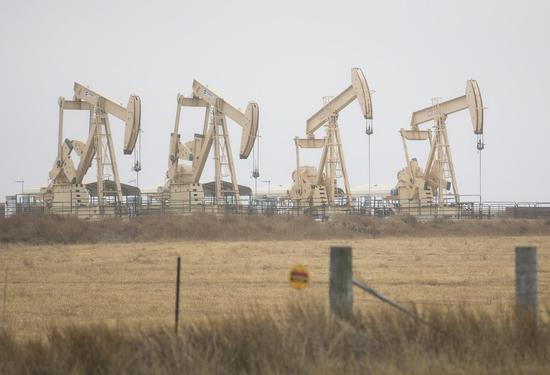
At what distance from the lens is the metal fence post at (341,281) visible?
6.51 m

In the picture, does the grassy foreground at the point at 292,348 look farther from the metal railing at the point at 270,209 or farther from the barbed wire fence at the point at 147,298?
the metal railing at the point at 270,209

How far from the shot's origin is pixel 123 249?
24703mm

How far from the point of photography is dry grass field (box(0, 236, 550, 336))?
34.6 feet

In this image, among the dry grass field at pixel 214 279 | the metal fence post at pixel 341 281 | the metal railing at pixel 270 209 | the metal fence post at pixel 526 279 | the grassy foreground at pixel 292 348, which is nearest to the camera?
the metal fence post at pixel 341 281

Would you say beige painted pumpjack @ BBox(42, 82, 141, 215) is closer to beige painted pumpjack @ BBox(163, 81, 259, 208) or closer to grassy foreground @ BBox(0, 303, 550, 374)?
beige painted pumpjack @ BBox(163, 81, 259, 208)

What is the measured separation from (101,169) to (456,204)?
709 inches

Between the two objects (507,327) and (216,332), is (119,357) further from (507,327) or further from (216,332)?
(507,327)

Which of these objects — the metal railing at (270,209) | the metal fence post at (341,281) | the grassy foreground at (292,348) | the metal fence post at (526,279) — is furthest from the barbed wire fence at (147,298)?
the metal railing at (270,209)

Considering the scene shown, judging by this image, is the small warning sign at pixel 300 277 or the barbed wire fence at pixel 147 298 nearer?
the small warning sign at pixel 300 277

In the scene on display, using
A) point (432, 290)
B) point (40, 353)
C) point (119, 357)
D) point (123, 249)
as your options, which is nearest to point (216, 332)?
point (119, 357)

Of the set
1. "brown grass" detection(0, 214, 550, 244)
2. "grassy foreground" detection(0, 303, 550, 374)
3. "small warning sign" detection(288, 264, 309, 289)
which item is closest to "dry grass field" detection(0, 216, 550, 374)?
"grassy foreground" detection(0, 303, 550, 374)

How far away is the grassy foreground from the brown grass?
22.3m

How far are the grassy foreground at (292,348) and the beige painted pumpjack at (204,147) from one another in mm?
36738

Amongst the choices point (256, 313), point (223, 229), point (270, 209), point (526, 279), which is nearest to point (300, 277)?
point (256, 313)
